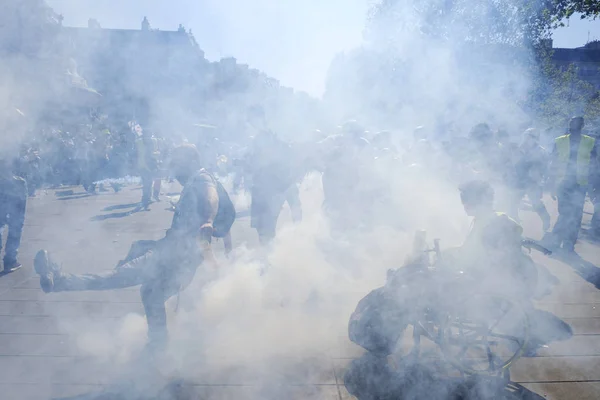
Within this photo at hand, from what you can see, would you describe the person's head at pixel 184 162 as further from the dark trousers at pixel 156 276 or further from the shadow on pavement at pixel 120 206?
the shadow on pavement at pixel 120 206

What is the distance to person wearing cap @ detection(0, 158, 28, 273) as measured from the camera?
180 inches

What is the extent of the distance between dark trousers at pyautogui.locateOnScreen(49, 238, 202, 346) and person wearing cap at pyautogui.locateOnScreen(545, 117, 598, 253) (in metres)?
4.74

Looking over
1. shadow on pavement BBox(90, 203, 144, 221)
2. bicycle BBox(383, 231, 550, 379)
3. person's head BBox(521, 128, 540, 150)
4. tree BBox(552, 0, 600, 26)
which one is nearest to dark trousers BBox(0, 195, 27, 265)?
shadow on pavement BBox(90, 203, 144, 221)

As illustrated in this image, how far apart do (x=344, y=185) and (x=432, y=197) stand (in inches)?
96.7

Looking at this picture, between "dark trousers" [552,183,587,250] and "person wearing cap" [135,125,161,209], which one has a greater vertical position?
"person wearing cap" [135,125,161,209]

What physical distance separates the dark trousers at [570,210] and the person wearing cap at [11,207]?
21.2 ft

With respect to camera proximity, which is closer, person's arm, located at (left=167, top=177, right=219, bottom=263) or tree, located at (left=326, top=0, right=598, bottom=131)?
person's arm, located at (left=167, top=177, right=219, bottom=263)

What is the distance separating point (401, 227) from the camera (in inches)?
262

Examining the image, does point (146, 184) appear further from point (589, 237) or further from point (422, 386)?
point (589, 237)

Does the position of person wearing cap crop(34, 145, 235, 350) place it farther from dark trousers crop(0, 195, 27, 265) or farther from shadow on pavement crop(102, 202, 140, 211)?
shadow on pavement crop(102, 202, 140, 211)

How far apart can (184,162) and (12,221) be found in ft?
9.25

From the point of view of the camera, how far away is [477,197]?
295 cm

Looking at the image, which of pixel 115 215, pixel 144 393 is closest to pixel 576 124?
pixel 144 393

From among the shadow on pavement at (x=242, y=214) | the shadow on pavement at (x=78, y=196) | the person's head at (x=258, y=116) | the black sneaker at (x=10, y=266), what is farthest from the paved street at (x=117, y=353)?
the shadow on pavement at (x=78, y=196)
